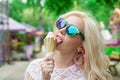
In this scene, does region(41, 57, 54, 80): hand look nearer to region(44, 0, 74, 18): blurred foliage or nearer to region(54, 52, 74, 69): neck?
region(54, 52, 74, 69): neck

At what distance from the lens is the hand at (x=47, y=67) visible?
2021mm

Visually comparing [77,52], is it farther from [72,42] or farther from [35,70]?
[35,70]

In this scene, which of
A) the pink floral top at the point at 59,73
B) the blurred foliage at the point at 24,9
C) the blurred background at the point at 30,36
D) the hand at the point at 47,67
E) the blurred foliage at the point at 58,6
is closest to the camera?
the hand at the point at 47,67

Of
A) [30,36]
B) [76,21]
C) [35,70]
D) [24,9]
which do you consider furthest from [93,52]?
[24,9]

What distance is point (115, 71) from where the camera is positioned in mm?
Answer: 14094

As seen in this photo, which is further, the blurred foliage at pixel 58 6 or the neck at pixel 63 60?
the blurred foliage at pixel 58 6

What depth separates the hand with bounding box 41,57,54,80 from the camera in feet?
6.63

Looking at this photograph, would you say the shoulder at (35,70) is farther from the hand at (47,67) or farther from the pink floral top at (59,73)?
the hand at (47,67)

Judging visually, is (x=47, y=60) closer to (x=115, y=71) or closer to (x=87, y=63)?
(x=87, y=63)

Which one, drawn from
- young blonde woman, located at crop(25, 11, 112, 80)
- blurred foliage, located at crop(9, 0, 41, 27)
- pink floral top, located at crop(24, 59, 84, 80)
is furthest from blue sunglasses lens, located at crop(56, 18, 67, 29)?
blurred foliage, located at crop(9, 0, 41, 27)

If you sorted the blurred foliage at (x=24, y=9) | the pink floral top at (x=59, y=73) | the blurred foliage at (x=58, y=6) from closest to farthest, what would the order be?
the pink floral top at (x=59, y=73) → the blurred foliage at (x=58, y=6) → the blurred foliage at (x=24, y=9)

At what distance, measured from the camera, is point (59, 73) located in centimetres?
213

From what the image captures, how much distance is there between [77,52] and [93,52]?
0.09m

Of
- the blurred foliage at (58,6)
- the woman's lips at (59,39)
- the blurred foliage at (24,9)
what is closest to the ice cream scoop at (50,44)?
the woman's lips at (59,39)
